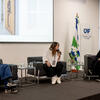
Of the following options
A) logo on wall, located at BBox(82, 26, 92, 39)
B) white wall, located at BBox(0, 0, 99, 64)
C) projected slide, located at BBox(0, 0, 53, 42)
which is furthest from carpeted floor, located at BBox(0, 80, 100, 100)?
logo on wall, located at BBox(82, 26, 92, 39)

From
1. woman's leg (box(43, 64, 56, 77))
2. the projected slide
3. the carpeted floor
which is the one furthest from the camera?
the projected slide

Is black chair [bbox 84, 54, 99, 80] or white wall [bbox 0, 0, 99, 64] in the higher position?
white wall [bbox 0, 0, 99, 64]

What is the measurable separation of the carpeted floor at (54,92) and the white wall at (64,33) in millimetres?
1580

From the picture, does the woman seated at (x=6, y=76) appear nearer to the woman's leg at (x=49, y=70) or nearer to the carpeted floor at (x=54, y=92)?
the carpeted floor at (x=54, y=92)

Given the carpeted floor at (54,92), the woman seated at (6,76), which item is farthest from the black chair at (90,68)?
the woman seated at (6,76)

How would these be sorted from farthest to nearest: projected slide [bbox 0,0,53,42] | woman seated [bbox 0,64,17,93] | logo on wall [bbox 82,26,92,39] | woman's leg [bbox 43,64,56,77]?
logo on wall [bbox 82,26,92,39], projected slide [bbox 0,0,53,42], woman's leg [bbox 43,64,56,77], woman seated [bbox 0,64,17,93]

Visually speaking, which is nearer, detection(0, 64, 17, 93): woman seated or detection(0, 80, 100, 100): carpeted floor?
detection(0, 80, 100, 100): carpeted floor

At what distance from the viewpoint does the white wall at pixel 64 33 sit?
6230 mm

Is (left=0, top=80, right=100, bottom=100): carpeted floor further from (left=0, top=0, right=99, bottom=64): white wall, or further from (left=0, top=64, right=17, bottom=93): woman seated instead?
(left=0, top=0, right=99, bottom=64): white wall

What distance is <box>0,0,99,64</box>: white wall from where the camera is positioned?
6230 millimetres

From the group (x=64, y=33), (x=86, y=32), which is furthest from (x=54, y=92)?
(x=86, y=32)

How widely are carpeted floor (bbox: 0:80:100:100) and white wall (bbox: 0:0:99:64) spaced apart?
5.18ft

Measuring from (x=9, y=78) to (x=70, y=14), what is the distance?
4.37m

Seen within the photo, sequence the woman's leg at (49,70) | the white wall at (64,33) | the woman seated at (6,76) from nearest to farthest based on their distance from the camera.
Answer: the woman seated at (6,76), the woman's leg at (49,70), the white wall at (64,33)
